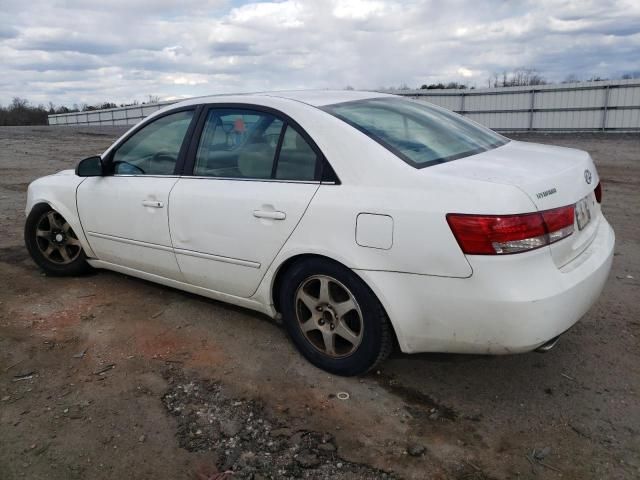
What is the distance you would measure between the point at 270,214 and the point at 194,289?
1.07m

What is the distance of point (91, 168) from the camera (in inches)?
166

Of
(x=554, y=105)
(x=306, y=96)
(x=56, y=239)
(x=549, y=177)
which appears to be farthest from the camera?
(x=554, y=105)

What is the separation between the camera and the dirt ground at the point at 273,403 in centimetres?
247

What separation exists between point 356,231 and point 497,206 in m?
0.72

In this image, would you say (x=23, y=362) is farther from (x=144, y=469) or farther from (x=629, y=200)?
(x=629, y=200)

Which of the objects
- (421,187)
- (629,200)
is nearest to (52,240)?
(421,187)

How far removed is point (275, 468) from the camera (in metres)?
2.44

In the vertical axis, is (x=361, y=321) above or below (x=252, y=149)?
below

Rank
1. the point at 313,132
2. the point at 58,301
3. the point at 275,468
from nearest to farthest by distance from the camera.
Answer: the point at 275,468 → the point at 313,132 → the point at 58,301

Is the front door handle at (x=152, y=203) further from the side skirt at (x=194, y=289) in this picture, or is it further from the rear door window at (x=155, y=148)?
the side skirt at (x=194, y=289)

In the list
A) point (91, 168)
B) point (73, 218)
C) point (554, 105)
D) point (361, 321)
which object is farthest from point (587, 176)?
point (554, 105)

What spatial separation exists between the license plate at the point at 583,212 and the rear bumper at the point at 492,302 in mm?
165

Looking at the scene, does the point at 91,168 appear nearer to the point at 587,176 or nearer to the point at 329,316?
the point at 329,316

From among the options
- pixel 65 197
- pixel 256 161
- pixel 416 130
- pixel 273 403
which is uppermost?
pixel 416 130
